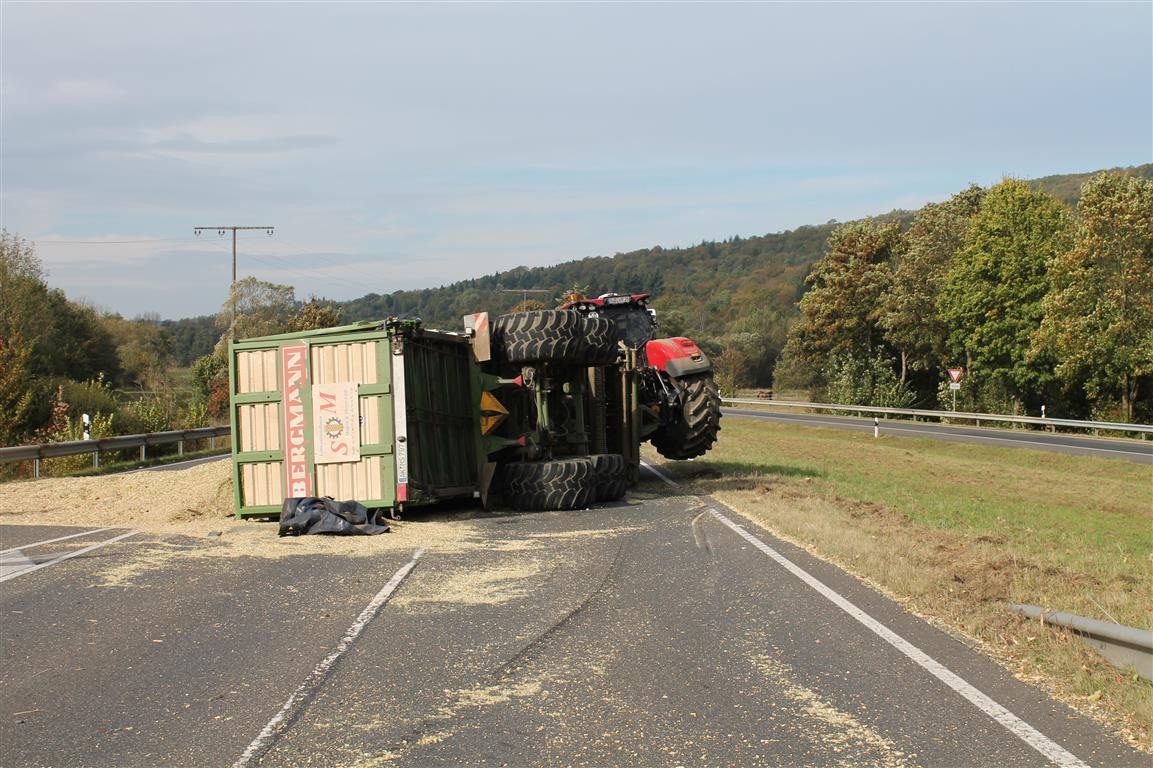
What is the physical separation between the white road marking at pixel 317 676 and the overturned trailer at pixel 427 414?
3.74 meters

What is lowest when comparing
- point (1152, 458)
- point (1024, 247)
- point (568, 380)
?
point (1152, 458)

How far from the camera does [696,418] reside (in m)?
17.7

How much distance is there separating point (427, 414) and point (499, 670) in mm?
7650

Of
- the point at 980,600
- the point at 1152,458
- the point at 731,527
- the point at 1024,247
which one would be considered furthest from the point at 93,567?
the point at 1024,247

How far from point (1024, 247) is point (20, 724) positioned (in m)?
51.7

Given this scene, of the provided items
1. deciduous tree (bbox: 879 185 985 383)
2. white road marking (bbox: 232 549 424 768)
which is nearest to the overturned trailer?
white road marking (bbox: 232 549 424 768)

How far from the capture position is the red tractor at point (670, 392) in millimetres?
17625

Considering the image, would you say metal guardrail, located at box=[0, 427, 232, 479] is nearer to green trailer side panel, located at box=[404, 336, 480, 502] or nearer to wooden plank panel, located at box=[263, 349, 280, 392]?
wooden plank panel, located at box=[263, 349, 280, 392]

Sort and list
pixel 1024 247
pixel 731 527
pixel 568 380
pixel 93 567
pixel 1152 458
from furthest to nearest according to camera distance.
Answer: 1. pixel 1024 247
2. pixel 1152 458
3. pixel 568 380
4. pixel 731 527
5. pixel 93 567

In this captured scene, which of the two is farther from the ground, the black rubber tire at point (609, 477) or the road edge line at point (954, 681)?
the black rubber tire at point (609, 477)

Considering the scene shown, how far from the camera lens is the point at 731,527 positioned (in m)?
12.4

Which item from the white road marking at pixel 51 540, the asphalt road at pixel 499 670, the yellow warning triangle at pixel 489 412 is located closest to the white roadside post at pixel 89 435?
the white road marking at pixel 51 540

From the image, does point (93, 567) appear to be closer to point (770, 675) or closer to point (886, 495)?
point (770, 675)

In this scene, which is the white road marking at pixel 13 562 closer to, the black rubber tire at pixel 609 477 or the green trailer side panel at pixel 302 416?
the green trailer side panel at pixel 302 416
